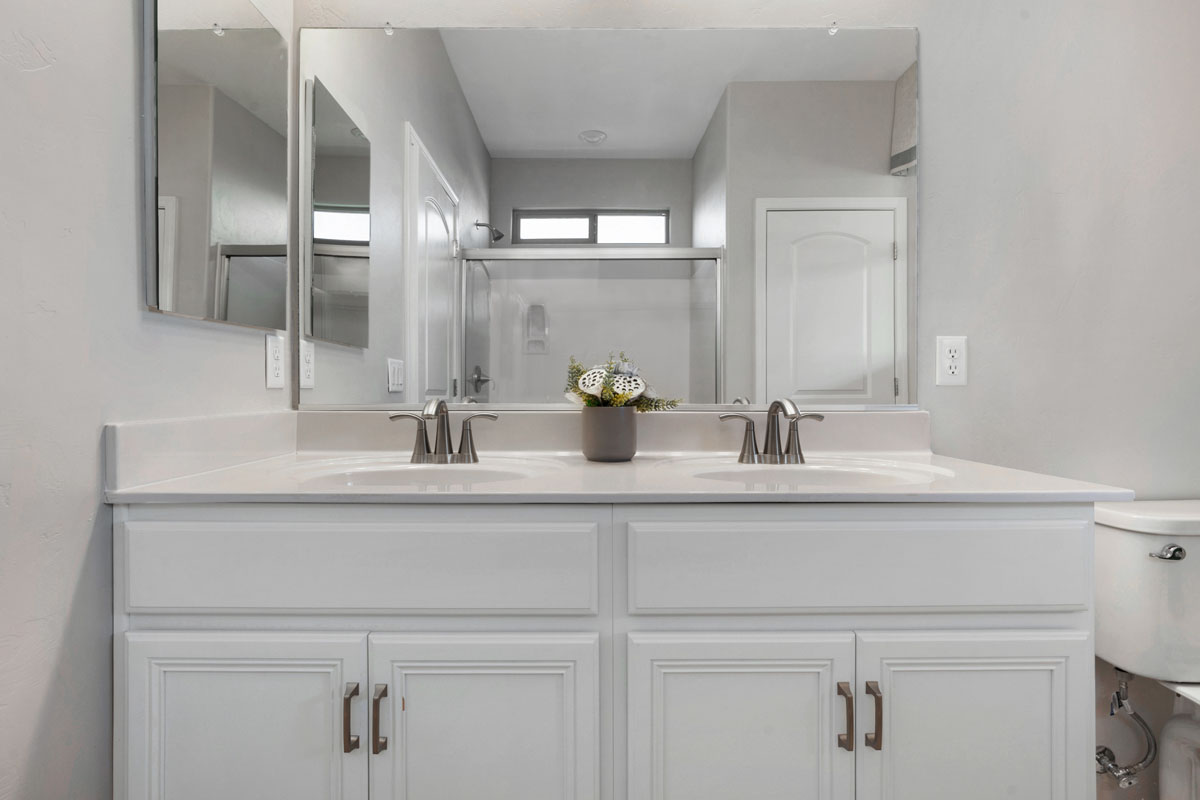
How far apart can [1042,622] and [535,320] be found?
1083 mm

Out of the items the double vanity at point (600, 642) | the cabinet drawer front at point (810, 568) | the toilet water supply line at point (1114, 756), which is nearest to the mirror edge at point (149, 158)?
the double vanity at point (600, 642)

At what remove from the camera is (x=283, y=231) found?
1397 millimetres

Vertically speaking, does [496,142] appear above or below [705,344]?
above

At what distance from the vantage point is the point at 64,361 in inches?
33.7

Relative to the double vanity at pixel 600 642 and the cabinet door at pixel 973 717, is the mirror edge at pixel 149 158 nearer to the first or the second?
the double vanity at pixel 600 642

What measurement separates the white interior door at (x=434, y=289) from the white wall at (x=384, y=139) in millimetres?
26

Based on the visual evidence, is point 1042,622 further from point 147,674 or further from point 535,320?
point 147,674

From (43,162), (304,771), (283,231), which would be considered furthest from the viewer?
(283,231)

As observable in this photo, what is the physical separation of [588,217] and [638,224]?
0.12 meters

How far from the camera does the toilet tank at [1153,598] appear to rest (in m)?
1.18

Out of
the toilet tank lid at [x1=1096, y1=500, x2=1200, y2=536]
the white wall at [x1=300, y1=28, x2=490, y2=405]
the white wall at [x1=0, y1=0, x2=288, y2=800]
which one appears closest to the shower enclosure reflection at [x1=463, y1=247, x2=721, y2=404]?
the white wall at [x1=300, y1=28, x2=490, y2=405]

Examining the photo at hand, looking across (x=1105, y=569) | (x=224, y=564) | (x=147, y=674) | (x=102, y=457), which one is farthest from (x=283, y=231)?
(x=1105, y=569)

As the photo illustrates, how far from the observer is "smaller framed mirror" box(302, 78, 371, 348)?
1469 millimetres

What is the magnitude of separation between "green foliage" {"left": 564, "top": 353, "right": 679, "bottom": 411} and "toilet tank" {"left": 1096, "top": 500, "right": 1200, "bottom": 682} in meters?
0.90
